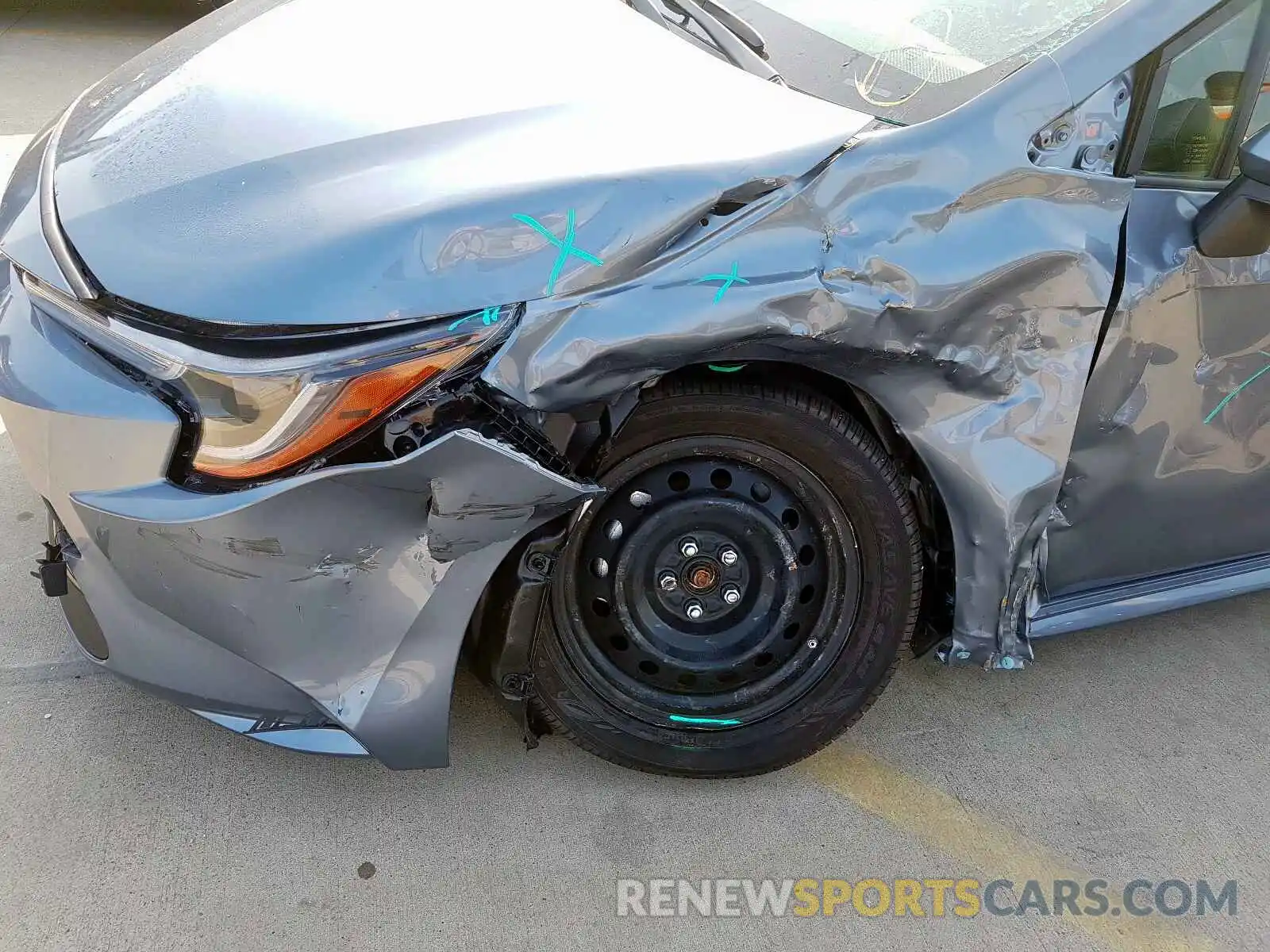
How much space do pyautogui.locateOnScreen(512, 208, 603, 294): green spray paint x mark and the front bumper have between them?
0.30 m

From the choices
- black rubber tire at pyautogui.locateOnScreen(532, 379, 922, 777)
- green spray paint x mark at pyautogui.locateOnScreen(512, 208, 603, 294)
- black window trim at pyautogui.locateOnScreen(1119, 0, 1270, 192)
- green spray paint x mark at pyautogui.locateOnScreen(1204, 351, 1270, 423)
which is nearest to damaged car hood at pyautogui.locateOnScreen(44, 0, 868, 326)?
green spray paint x mark at pyautogui.locateOnScreen(512, 208, 603, 294)

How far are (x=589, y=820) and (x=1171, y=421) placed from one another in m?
1.43

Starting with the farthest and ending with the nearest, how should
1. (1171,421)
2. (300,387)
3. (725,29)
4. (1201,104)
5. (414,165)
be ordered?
(725,29)
(1171,421)
(1201,104)
(414,165)
(300,387)

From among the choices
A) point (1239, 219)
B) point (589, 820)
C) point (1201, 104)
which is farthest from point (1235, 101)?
point (589, 820)

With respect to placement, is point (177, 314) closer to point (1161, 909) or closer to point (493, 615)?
point (493, 615)

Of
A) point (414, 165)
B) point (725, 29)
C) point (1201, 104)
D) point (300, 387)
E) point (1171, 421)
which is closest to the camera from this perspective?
point (300, 387)

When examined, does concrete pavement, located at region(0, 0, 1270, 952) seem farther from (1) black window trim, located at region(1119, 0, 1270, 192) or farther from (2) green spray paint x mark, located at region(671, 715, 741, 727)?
(1) black window trim, located at region(1119, 0, 1270, 192)

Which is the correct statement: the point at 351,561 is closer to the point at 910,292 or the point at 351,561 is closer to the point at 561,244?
the point at 561,244

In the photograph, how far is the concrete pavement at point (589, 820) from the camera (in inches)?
74.9

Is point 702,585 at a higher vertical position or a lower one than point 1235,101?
lower

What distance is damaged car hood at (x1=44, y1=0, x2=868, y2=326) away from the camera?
5.30ft

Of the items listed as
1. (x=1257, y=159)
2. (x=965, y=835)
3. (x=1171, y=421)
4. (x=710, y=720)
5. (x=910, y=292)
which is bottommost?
(x=965, y=835)

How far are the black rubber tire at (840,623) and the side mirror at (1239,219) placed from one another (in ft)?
2.29

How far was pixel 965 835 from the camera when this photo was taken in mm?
2129
